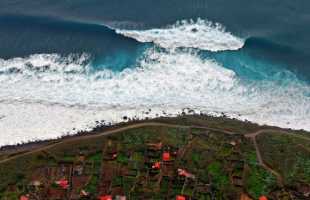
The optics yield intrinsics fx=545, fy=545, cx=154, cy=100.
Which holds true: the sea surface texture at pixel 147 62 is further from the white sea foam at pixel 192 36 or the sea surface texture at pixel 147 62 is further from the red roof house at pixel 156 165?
the red roof house at pixel 156 165

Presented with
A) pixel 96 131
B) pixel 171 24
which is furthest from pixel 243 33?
pixel 96 131

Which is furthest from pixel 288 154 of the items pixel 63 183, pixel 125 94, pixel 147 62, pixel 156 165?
pixel 63 183

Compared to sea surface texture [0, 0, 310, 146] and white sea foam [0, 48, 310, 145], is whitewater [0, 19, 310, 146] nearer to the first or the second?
white sea foam [0, 48, 310, 145]

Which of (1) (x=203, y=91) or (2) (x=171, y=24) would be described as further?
(2) (x=171, y=24)

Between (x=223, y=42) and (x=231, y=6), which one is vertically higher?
(x=231, y=6)

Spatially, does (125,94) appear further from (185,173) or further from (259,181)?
(259,181)

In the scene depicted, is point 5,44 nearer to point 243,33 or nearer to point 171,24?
point 171,24
